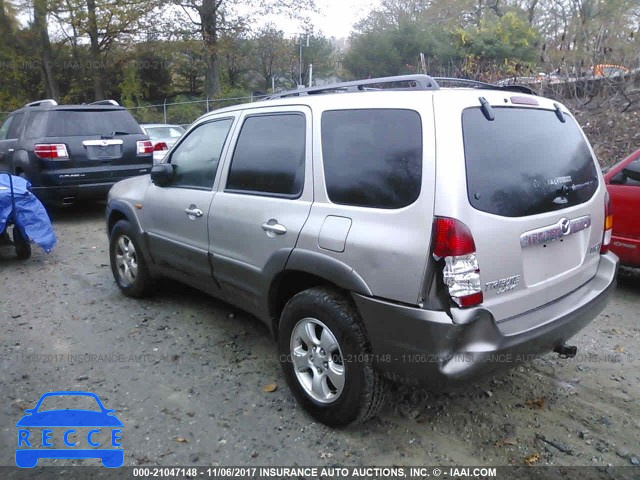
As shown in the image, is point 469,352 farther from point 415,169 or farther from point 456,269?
point 415,169

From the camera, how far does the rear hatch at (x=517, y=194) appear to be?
240cm

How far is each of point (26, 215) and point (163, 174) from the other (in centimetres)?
271

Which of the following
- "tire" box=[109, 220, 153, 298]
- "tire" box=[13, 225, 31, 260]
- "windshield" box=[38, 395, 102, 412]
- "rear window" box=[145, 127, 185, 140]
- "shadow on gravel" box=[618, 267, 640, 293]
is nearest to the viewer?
"windshield" box=[38, 395, 102, 412]

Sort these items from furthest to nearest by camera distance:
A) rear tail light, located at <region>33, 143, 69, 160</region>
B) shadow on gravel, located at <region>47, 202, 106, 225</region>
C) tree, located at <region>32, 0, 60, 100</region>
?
tree, located at <region>32, 0, 60, 100</region> → shadow on gravel, located at <region>47, 202, 106, 225</region> → rear tail light, located at <region>33, 143, 69, 160</region>

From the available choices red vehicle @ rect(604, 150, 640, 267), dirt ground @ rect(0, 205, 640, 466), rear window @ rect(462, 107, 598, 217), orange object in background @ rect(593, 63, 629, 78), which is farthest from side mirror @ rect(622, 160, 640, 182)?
orange object in background @ rect(593, 63, 629, 78)

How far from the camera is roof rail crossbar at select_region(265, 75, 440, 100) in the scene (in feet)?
8.93

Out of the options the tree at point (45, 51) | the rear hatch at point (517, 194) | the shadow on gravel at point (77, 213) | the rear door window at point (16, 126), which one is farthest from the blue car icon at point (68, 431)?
the tree at point (45, 51)

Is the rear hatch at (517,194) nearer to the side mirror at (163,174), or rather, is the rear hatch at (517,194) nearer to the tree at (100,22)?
the side mirror at (163,174)

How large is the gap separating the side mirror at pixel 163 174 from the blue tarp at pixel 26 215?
8.21ft

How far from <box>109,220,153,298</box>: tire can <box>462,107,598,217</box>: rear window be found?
10.4ft

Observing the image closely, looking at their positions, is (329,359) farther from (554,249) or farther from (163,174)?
(163,174)

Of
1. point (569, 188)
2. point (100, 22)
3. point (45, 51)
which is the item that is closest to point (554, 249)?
point (569, 188)

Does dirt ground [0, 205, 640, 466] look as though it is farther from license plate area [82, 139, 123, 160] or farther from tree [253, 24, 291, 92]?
tree [253, 24, 291, 92]

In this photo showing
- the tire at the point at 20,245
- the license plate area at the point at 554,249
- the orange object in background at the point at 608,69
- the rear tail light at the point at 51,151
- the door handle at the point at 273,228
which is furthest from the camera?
the orange object in background at the point at 608,69
